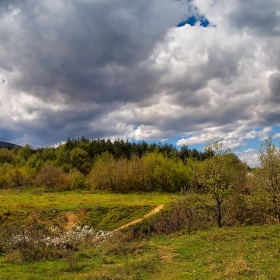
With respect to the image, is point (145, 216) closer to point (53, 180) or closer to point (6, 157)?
point (53, 180)

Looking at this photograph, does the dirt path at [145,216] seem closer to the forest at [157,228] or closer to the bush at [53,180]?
the forest at [157,228]

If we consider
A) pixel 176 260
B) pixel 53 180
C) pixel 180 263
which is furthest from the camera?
pixel 53 180

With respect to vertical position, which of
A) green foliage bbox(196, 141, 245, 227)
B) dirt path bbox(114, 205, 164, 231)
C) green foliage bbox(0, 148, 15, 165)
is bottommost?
dirt path bbox(114, 205, 164, 231)

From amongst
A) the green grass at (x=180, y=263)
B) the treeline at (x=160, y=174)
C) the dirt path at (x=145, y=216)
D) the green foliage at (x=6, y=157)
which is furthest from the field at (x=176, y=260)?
the green foliage at (x=6, y=157)

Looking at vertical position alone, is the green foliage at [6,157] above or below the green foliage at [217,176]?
above

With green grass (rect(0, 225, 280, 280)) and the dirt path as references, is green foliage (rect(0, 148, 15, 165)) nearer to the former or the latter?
the dirt path

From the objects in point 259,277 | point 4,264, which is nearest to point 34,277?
point 4,264

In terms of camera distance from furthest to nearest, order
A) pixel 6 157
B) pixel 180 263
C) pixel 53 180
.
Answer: pixel 6 157 < pixel 53 180 < pixel 180 263

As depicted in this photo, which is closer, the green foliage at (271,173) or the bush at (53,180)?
the green foliage at (271,173)

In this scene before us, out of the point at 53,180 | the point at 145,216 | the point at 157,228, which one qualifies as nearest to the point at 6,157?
the point at 53,180

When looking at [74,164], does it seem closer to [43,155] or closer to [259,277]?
[43,155]

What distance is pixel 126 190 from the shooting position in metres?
63.1

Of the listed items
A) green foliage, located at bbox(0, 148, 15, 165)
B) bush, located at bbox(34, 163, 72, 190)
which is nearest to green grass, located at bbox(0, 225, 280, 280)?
bush, located at bbox(34, 163, 72, 190)

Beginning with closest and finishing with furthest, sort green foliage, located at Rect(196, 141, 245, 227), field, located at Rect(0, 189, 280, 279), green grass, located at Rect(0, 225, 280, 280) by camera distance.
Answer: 1. green grass, located at Rect(0, 225, 280, 280)
2. field, located at Rect(0, 189, 280, 279)
3. green foliage, located at Rect(196, 141, 245, 227)
